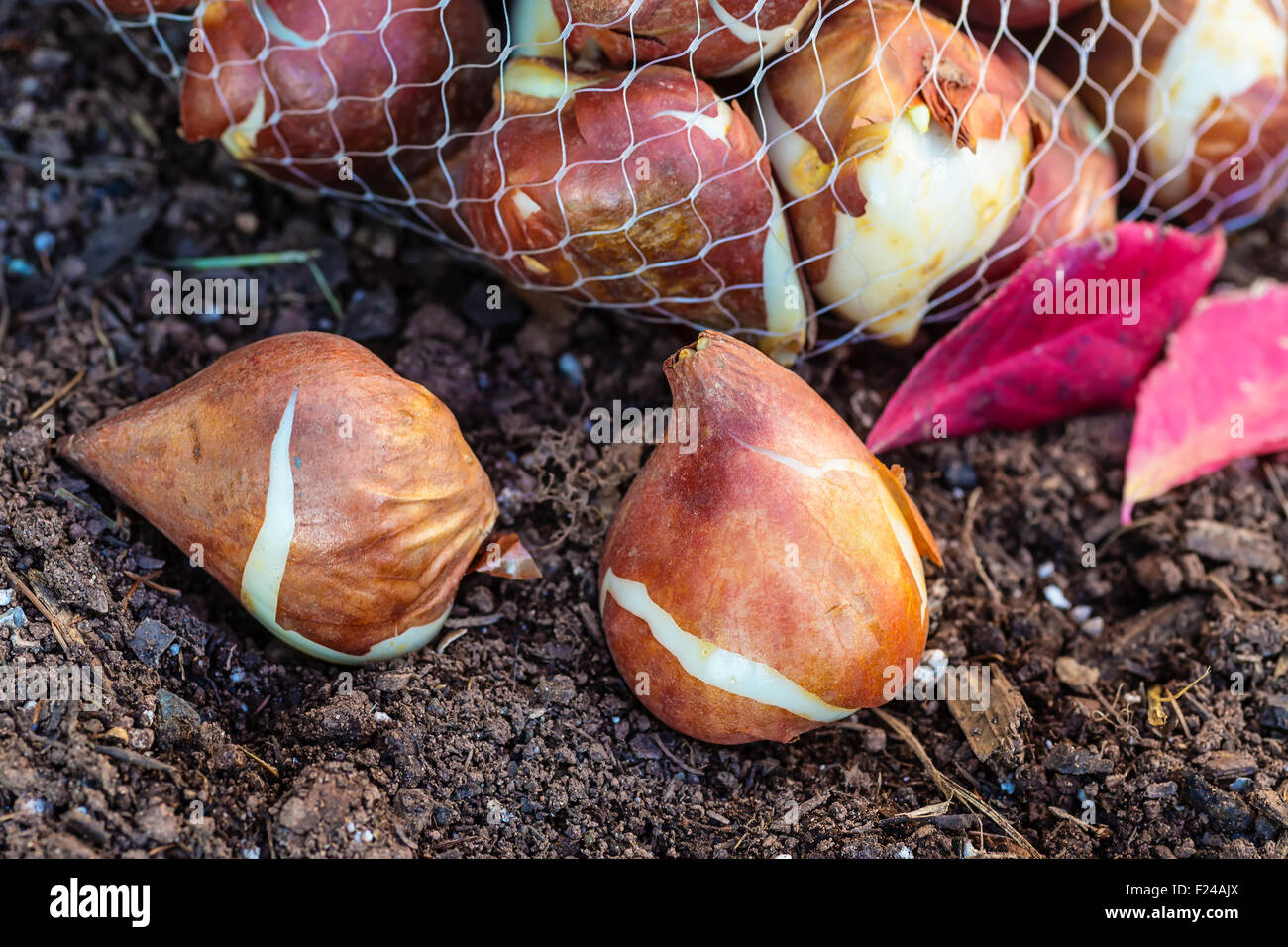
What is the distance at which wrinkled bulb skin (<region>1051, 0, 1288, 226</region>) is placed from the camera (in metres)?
1.38

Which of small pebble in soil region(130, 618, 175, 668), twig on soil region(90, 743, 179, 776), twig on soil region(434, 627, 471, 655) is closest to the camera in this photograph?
twig on soil region(90, 743, 179, 776)

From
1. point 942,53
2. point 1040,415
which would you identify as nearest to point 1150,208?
point 1040,415

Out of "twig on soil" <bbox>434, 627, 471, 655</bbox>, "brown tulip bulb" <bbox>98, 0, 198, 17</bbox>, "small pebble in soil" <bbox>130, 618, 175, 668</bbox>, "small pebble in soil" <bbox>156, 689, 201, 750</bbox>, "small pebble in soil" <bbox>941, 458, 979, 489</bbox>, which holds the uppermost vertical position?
"brown tulip bulb" <bbox>98, 0, 198, 17</bbox>

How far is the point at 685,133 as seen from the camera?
1.13 metres

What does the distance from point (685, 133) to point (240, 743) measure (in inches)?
28.9

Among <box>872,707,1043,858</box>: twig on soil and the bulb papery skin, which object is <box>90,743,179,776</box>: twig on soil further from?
<box>872,707,1043,858</box>: twig on soil

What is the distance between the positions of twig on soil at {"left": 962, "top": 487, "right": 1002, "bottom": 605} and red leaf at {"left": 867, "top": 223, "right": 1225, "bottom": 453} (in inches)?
3.7

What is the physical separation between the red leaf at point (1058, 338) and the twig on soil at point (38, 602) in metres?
0.88

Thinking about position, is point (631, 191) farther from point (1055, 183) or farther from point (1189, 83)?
point (1189, 83)

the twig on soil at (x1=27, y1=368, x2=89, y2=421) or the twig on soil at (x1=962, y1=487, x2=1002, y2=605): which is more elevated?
the twig on soil at (x1=27, y1=368, x2=89, y2=421)

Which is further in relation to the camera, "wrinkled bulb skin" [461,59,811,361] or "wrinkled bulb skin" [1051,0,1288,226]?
"wrinkled bulb skin" [1051,0,1288,226]

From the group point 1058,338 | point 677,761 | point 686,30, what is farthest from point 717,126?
point 677,761

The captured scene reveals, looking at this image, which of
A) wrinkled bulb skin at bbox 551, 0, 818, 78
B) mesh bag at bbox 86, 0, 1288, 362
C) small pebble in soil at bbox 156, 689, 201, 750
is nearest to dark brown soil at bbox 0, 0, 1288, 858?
small pebble in soil at bbox 156, 689, 201, 750

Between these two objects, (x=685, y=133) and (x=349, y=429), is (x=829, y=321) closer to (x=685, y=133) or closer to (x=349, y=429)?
(x=685, y=133)
